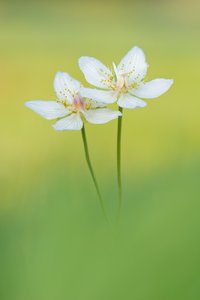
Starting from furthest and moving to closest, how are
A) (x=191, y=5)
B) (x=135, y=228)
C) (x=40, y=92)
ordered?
(x=191, y=5) < (x=40, y=92) < (x=135, y=228)

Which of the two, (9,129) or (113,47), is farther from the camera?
(113,47)

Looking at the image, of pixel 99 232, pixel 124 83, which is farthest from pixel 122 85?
pixel 99 232

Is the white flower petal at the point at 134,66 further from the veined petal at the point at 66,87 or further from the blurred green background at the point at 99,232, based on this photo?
the blurred green background at the point at 99,232

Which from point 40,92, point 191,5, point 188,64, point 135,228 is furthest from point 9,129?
point 191,5

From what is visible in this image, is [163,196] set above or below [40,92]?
above

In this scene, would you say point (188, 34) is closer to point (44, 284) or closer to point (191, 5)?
point (191, 5)

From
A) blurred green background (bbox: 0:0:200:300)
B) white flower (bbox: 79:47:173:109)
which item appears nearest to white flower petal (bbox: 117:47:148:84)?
white flower (bbox: 79:47:173:109)
